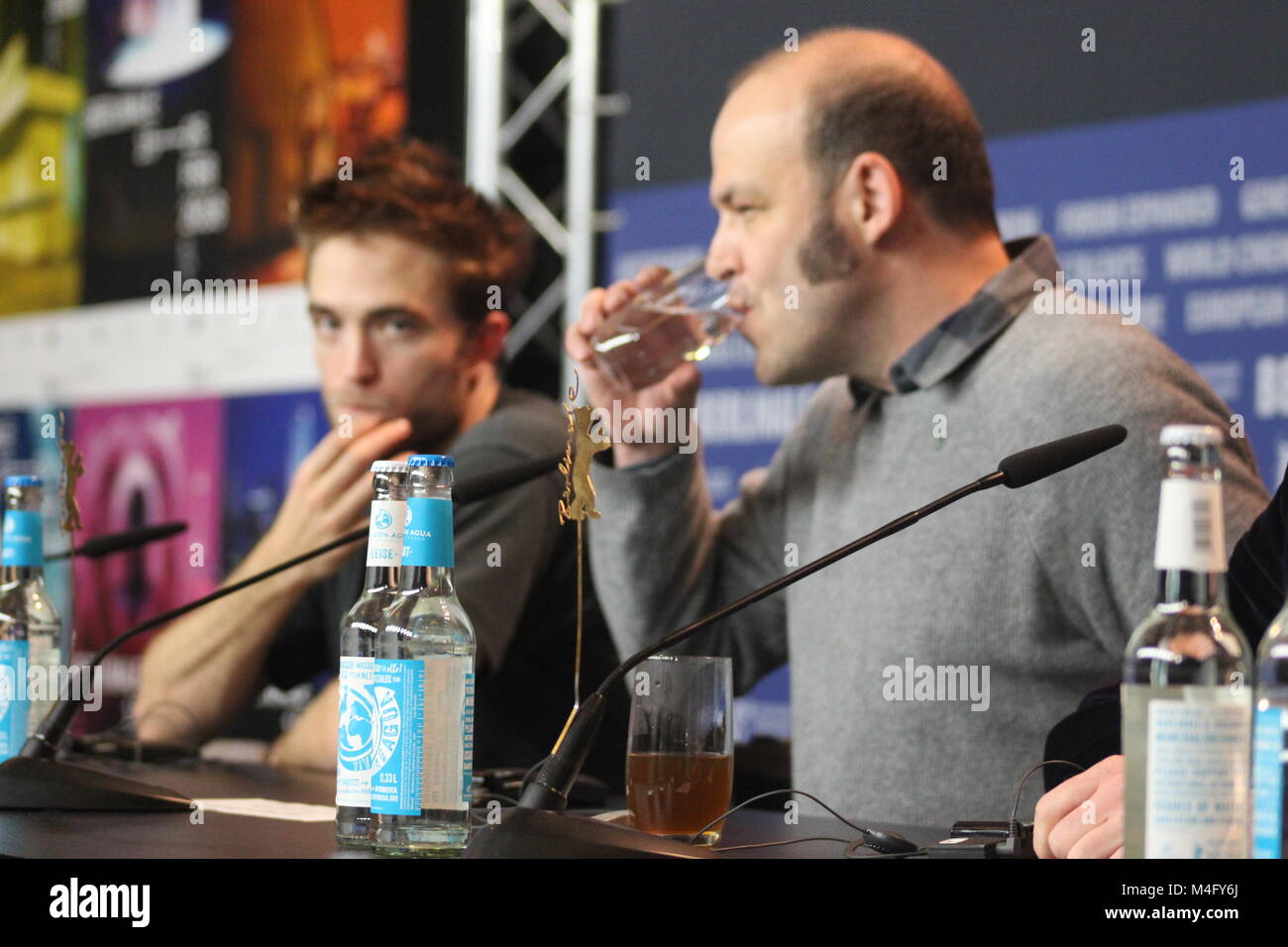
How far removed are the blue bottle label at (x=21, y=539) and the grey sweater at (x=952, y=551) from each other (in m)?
0.67

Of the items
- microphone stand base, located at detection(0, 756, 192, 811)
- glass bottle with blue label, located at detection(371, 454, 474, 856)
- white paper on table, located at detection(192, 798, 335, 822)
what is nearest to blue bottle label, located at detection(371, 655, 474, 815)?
glass bottle with blue label, located at detection(371, 454, 474, 856)

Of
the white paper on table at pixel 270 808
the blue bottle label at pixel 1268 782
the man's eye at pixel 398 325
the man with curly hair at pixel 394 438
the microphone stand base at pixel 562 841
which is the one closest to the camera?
the blue bottle label at pixel 1268 782

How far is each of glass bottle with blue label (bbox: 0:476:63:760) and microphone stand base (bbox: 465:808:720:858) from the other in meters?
0.65

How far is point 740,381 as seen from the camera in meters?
2.89

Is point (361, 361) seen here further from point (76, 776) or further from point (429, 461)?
point (429, 461)

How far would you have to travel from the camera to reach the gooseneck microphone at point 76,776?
1.23 meters

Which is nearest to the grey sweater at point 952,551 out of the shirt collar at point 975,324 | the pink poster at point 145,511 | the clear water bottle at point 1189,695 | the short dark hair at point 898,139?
the shirt collar at point 975,324

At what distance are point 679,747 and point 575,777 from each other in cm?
13

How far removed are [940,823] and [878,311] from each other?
23.3 inches

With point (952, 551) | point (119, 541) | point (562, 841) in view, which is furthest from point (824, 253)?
point (562, 841)

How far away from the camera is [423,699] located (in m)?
0.96

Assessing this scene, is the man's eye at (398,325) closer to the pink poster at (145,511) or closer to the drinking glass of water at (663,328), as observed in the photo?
the drinking glass of water at (663,328)

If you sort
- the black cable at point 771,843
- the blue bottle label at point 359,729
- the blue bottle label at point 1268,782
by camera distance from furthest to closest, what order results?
1. the black cable at point 771,843
2. the blue bottle label at point 359,729
3. the blue bottle label at point 1268,782
